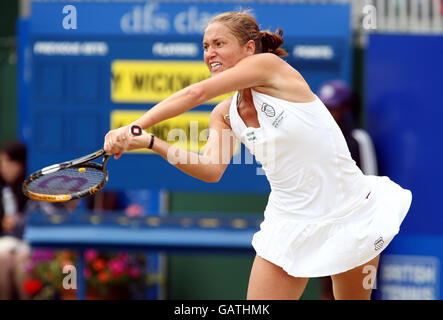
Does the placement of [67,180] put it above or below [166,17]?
below

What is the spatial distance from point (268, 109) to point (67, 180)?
964 mm

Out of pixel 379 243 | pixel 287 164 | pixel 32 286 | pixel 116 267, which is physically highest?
pixel 287 164

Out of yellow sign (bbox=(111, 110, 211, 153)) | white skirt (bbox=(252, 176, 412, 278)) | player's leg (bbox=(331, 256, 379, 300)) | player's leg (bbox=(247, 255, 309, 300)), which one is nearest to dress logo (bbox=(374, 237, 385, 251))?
white skirt (bbox=(252, 176, 412, 278))

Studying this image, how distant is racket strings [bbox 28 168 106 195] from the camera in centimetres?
344

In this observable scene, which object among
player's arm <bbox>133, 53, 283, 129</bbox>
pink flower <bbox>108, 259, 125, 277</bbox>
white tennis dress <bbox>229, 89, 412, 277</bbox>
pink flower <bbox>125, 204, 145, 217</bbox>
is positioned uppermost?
player's arm <bbox>133, 53, 283, 129</bbox>

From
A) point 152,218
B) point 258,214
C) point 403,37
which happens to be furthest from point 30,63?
point 403,37

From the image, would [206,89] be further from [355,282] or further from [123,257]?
[123,257]

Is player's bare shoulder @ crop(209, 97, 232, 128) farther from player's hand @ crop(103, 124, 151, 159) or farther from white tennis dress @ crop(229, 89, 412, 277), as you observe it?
player's hand @ crop(103, 124, 151, 159)

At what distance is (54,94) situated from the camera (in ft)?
21.7

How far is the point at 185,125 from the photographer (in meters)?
6.43

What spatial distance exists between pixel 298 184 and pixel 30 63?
3.99m

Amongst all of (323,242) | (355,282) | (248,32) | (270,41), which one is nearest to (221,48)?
(248,32)

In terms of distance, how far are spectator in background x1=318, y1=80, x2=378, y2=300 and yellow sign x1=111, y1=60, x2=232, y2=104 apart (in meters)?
0.99
